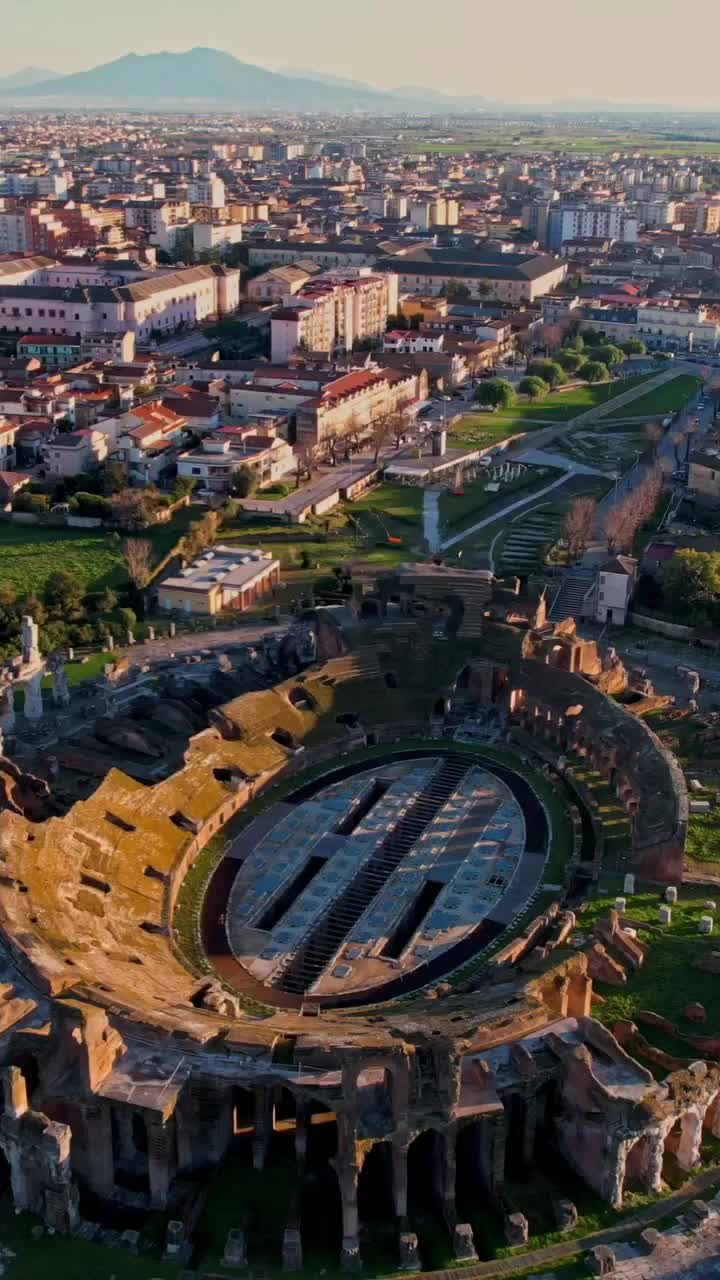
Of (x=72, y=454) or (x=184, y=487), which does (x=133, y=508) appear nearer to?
(x=184, y=487)

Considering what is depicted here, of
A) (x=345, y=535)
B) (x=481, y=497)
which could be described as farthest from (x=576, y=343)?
(x=345, y=535)

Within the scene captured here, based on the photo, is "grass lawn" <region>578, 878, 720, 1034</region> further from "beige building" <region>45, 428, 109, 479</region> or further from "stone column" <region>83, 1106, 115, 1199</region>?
"beige building" <region>45, 428, 109, 479</region>

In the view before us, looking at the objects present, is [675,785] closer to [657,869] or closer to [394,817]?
[657,869]

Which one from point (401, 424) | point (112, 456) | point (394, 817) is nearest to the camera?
point (394, 817)

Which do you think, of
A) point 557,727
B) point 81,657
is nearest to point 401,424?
point 81,657

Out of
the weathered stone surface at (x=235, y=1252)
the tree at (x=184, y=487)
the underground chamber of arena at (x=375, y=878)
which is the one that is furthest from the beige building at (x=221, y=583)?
the weathered stone surface at (x=235, y=1252)

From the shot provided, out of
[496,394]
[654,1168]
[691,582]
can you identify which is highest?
[496,394]
